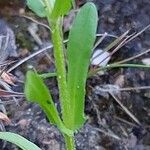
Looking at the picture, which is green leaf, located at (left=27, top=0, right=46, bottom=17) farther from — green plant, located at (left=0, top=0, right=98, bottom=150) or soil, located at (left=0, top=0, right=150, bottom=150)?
soil, located at (left=0, top=0, right=150, bottom=150)

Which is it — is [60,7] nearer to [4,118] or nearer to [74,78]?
[74,78]

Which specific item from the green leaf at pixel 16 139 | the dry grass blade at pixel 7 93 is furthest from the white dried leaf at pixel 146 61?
the green leaf at pixel 16 139

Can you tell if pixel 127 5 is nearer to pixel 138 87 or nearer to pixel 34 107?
pixel 138 87

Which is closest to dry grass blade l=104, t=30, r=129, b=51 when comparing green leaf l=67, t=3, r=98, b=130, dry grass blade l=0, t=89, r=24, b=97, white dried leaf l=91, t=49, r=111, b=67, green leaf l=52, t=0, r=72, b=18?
white dried leaf l=91, t=49, r=111, b=67

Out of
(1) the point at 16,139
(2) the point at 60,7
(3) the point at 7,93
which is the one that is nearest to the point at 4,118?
(3) the point at 7,93

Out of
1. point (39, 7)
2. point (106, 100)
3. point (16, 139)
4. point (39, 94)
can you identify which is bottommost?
point (106, 100)
